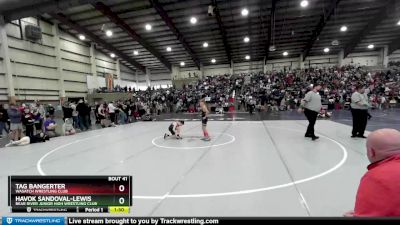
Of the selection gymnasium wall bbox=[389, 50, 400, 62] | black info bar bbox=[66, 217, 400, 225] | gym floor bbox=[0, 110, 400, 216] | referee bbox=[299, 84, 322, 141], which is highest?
gymnasium wall bbox=[389, 50, 400, 62]

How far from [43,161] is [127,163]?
2.33 m

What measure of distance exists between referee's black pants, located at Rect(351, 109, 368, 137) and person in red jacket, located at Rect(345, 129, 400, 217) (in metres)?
7.21

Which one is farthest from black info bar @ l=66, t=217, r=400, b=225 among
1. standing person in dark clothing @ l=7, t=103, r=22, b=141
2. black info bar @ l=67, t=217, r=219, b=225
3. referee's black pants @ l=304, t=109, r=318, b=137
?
standing person in dark clothing @ l=7, t=103, r=22, b=141

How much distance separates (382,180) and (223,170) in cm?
359

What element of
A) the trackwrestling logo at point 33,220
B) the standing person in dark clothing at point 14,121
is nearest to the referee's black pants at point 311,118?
the trackwrestling logo at point 33,220

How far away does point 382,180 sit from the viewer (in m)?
1.38

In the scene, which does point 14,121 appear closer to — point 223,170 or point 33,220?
point 223,170

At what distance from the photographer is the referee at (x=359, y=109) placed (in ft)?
24.5

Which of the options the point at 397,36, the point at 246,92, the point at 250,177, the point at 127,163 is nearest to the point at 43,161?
the point at 127,163

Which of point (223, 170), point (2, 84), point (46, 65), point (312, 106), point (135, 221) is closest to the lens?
point (135, 221)
